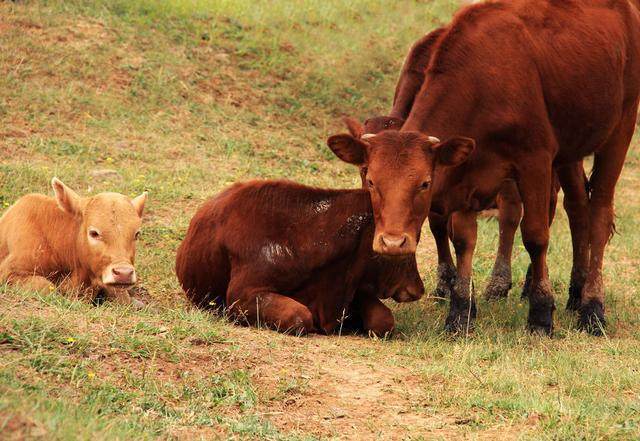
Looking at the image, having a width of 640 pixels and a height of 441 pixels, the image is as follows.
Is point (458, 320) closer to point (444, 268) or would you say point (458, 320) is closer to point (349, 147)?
point (444, 268)

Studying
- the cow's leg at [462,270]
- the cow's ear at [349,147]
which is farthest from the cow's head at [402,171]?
the cow's leg at [462,270]

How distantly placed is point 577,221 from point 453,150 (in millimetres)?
2854

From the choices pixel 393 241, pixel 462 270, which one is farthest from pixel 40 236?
pixel 462 270

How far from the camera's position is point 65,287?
340 inches

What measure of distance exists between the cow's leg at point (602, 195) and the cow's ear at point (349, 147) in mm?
2960

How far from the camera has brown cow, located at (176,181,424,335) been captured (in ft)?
27.4

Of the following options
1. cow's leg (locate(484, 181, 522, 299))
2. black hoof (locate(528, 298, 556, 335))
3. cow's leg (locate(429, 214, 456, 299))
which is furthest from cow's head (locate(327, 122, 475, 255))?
cow's leg (locate(484, 181, 522, 299))

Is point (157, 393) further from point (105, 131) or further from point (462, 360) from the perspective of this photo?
point (105, 131)

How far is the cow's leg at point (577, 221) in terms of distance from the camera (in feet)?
34.1

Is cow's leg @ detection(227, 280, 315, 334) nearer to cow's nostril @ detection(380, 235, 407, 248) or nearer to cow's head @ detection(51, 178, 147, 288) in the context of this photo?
cow's head @ detection(51, 178, 147, 288)

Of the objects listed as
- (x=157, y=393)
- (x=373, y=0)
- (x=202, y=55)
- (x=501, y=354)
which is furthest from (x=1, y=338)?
(x=373, y=0)

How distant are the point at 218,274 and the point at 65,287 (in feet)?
4.18

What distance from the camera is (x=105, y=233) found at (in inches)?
333

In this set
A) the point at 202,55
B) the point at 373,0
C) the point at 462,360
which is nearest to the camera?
the point at 462,360
